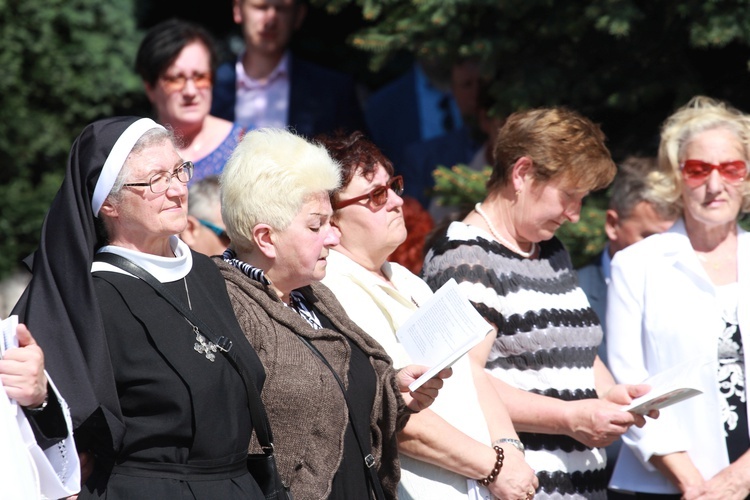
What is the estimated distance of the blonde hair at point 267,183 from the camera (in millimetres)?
3518

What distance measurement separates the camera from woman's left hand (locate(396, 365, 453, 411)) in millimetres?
3670

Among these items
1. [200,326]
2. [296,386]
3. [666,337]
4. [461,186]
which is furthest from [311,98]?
[200,326]

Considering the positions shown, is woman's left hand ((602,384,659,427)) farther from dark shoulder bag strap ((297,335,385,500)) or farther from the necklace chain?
dark shoulder bag strap ((297,335,385,500))

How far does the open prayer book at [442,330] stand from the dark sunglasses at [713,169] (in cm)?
179

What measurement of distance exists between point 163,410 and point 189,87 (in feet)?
10.5

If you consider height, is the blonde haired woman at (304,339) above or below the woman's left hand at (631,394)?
above

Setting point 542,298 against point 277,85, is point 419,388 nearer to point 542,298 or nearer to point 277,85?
point 542,298

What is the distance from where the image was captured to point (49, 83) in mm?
8930

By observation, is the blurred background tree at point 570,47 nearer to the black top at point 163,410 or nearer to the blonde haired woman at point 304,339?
the blonde haired woman at point 304,339

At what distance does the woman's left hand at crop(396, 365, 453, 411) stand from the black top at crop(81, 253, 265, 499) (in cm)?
69

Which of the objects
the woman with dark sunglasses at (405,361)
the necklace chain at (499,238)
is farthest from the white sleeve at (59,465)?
the necklace chain at (499,238)

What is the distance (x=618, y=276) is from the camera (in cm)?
481

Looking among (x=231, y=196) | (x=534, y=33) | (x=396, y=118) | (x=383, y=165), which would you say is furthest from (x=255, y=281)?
(x=396, y=118)

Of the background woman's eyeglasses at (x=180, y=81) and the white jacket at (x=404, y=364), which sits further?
the background woman's eyeglasses at (x=180, y=81)
